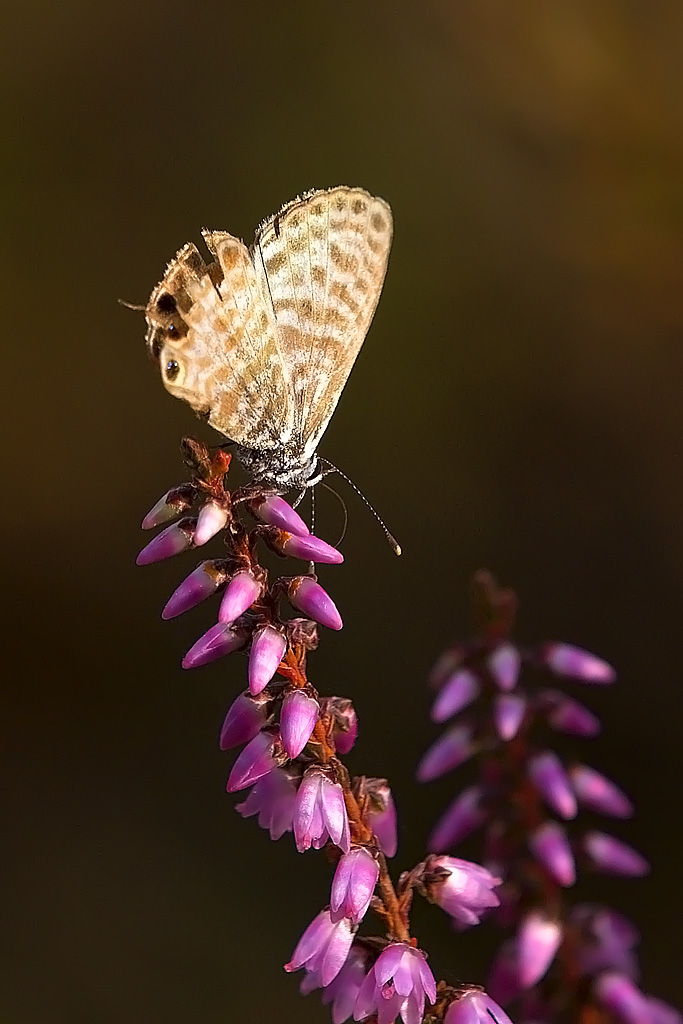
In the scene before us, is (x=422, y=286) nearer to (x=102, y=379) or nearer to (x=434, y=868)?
(x=102, y=379)

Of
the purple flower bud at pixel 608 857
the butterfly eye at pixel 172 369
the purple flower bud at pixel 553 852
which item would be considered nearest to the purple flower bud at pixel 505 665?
the purple flower bud at pixel 553 852

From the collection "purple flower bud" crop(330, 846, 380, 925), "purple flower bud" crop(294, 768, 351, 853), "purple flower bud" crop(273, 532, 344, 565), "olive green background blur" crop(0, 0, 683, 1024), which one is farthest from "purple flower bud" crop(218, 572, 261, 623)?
"olive green background blur" crop(0, 0, 683, 1024)

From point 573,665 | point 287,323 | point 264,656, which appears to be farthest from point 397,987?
point 287,323

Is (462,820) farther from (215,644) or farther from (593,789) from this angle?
(215,644)

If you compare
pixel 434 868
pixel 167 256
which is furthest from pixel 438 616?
pixel 434 868

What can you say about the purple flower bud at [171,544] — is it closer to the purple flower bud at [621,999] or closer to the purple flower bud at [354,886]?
the purple flower bud at [354,886]

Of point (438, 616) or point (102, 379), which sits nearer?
point (438, 616)
